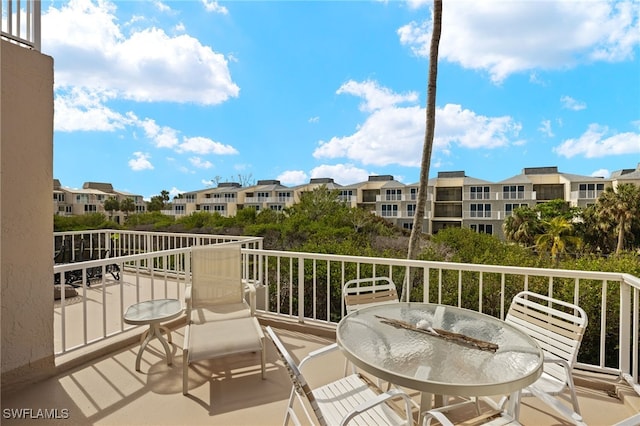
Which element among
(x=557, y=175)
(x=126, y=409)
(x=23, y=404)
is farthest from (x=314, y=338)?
(x=557, y=175)

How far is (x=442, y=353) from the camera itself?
1.89 metres

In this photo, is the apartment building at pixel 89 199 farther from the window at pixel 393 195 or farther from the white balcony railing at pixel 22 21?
the white balcony railing at pixel 22 21

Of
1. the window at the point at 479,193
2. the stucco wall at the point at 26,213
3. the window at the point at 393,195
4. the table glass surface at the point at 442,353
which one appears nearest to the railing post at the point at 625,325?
the table glass surface at the point at 442,353

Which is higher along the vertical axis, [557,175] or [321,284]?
[557,175]

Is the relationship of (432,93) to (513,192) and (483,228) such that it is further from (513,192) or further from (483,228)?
(513,192)

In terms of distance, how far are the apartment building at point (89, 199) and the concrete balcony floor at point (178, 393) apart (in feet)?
123

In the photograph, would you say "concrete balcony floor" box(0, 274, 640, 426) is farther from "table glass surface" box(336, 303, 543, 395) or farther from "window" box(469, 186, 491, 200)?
"window" box(469, 186, 491, 200)

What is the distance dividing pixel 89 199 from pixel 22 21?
1775 inches

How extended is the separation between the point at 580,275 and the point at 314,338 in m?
2.75

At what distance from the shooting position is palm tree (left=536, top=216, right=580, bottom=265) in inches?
738

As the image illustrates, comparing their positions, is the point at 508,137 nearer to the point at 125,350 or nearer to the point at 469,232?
the point at 469,232

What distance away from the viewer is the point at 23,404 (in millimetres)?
2541

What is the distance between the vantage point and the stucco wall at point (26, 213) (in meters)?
2.59

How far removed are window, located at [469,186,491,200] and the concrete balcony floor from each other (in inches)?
1253
